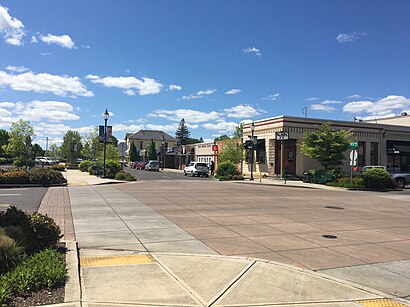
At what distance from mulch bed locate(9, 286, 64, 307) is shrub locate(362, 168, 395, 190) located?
26336 millimetres

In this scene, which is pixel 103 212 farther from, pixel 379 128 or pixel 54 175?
pixel 379 128

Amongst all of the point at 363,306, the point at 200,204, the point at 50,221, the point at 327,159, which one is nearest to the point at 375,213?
the point at 200,204

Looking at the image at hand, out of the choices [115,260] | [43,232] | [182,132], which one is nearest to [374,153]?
[115,260]

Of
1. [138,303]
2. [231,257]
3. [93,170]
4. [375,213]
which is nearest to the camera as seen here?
[138,303]

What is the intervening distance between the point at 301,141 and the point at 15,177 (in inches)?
1059

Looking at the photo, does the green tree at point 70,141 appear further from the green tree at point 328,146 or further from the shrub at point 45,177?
the green tree at point 328,146

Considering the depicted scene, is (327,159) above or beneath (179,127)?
beneath

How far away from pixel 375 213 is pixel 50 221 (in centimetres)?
1200

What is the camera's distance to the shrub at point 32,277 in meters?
4.59

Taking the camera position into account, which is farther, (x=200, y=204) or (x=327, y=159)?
(x=327, y=159)

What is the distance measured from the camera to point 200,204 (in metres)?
15.0

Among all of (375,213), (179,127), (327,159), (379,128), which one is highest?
(179,127)

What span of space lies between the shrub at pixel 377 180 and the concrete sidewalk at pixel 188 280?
2233cm

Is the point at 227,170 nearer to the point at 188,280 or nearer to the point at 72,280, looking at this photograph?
the point at 188,280
